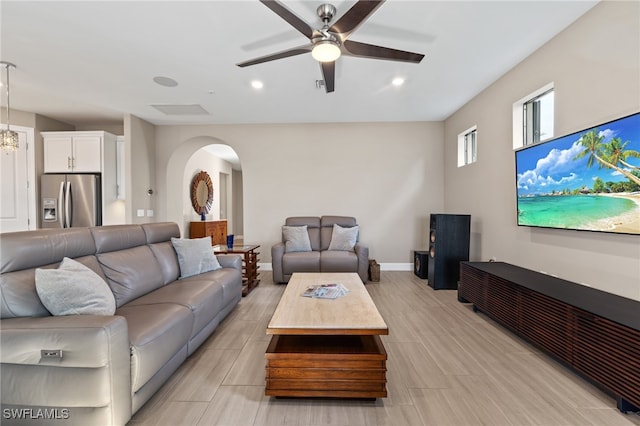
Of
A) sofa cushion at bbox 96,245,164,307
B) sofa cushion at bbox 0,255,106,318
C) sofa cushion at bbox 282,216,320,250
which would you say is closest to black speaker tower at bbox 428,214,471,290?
sofa cushion at bbox 282,216,320,250

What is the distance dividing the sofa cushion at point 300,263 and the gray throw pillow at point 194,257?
4.11ft

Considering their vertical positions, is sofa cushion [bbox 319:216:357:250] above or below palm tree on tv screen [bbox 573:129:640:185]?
below

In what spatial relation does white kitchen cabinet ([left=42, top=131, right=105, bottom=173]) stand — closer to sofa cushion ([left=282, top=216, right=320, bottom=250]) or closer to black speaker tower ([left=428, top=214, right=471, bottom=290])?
sofa cushion ([left=282, top=216, right=320, bottom=250])

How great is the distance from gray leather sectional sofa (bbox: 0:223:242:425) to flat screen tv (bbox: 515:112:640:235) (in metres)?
3.23

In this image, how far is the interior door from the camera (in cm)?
438

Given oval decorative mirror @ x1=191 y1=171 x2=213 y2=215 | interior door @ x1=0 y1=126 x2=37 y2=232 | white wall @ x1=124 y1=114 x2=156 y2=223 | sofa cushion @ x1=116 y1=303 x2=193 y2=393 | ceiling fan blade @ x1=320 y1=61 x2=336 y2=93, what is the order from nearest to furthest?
sofa cushion @ x1=116 y1=303 x2=193 y2=393
ceiling fan blade @ x1=320 y1=61 x2=336 y2=93
interior door @ x1=0 y1=126 x2=37 y2=232
white wall @ x1=124 y1=114 x2=156 y2=223
oval decorative mirror @ x1=191 y1=171 x2=213 y2=215

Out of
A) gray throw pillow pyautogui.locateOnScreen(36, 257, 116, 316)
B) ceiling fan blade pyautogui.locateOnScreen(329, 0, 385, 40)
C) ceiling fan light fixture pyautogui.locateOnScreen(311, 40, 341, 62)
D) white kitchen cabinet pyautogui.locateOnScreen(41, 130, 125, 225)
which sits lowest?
gray throw pillow pyautogui.locateOnScreen(36, 257, 116, 316)

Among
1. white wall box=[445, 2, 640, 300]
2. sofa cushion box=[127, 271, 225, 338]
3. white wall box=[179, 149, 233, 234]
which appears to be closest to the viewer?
white wall box=[445, 2, 640, 300]

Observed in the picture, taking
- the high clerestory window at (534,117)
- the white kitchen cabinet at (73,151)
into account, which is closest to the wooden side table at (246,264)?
the white kitchen cabinet at (73,151)

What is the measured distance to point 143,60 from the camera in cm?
302

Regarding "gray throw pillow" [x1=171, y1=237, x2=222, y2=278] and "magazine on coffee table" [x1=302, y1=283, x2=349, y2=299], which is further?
"gray throw pillow" [x1=171, y1=237, x2=222, y2=278]

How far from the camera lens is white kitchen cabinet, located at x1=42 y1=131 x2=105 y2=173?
464 cm

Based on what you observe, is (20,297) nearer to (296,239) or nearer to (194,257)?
(194,257)

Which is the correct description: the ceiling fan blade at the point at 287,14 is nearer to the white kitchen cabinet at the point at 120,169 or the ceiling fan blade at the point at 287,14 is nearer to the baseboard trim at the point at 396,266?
the baseboard trim at the point at 396,266
